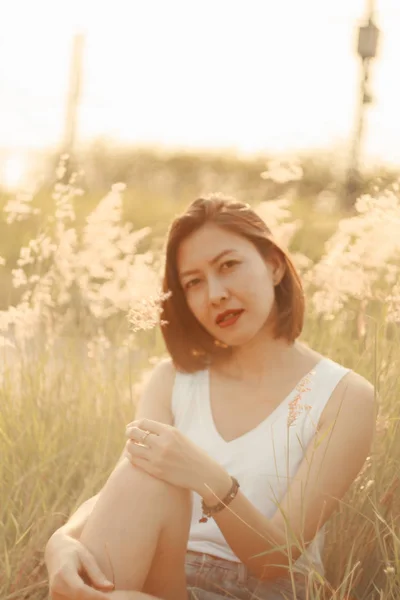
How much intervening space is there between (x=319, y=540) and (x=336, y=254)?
96 centimetres

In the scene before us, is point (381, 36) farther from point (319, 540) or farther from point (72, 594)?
point (72, 594)

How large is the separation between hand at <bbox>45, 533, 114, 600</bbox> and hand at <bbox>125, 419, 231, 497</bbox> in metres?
0.24

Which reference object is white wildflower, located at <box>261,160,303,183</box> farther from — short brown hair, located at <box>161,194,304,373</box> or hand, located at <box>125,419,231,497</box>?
hand, located at <box>125,419,231,497</box>

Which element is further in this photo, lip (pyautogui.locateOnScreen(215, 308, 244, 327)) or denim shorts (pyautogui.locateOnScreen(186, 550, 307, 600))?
lip (pyautogui.locateOnScreen(215, 308, 244, 327))

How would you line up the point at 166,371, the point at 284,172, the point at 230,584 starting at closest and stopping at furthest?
the point at 230,584
the point at 166,371
the point at 284,172

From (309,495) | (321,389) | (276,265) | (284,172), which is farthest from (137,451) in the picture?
(284,172)

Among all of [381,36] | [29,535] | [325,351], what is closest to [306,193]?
[381,36]

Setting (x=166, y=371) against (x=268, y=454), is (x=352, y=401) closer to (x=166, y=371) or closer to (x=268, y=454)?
(x=268, y=454)

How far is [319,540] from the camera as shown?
218cm

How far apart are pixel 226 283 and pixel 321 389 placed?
37 cm

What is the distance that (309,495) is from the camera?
1.97m

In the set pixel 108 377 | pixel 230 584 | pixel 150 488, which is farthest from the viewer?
pixel 108 377

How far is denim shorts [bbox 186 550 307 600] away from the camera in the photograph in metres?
2.06

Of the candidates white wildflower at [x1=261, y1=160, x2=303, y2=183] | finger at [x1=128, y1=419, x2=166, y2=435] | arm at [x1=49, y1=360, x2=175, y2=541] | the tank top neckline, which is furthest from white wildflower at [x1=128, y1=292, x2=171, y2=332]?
white wildflower at [x1=261, y1=160, x2=303, y2=183]
